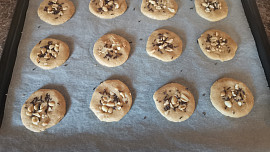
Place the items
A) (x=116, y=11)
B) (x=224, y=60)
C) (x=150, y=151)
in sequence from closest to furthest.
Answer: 1. (x=150, y=151)
2. (x=224, y=60)
3. (x=116, y=11)

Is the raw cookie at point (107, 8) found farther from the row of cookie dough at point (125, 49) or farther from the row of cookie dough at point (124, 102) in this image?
the row of cookie dough at point (124, 102)

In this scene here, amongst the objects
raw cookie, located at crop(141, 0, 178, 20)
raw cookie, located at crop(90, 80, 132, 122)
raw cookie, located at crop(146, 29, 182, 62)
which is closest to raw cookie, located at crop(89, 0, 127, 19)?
raw cookie, located at crop(141, 0, 178, 20)

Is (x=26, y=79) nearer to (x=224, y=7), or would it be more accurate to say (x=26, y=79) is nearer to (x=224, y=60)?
(x=224, y=60)

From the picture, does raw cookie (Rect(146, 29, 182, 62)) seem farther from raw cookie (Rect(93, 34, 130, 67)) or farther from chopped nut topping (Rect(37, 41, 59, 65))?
chopped nut topping (Rect(37, 41, 59, 65))

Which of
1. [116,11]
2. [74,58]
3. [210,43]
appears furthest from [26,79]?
[210,43]

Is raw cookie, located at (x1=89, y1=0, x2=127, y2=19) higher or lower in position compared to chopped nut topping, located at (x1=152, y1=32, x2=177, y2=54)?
higher

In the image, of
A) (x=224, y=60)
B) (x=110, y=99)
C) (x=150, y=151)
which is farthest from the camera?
(x=224, y=60)

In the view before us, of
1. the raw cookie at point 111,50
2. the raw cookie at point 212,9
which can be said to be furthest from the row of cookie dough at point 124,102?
the raw cookie at point 212,9
